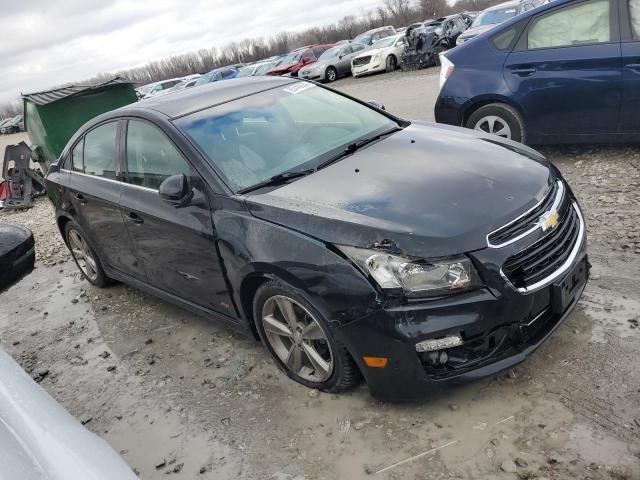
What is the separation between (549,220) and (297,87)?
2.24 m

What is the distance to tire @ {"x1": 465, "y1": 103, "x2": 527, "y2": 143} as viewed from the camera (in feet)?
18.5

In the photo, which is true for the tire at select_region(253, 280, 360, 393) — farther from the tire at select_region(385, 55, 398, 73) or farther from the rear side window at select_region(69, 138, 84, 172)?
Answer: the tire at select_region(385, 55, 398, 73)

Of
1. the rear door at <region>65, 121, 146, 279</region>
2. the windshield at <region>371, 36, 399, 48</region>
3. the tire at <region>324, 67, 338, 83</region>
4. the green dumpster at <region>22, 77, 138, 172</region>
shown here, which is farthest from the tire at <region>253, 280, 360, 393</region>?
the tire at <region>324, 67, 338, 83</region>

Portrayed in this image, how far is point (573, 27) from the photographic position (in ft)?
17.7

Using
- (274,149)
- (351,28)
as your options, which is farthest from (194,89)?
(351,28)

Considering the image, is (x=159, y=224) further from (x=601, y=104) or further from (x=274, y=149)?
(x=601, y=104)

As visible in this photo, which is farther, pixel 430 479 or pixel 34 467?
pixel 430 479

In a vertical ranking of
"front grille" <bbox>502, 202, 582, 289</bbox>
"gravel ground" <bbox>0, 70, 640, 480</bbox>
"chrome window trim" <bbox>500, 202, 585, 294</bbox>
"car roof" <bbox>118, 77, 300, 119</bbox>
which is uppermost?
"car roof" <bbox>118, 77, 300, 119</bbox>

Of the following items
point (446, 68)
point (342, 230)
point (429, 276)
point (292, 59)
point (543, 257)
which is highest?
point (292, 59)

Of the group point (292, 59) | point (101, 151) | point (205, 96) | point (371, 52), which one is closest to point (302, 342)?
point (205, 96)

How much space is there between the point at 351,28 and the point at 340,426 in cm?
6916

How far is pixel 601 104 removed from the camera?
16.9 ft

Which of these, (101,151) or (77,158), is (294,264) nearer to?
(101,151)

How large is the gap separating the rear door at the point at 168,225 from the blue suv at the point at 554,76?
356 cm
